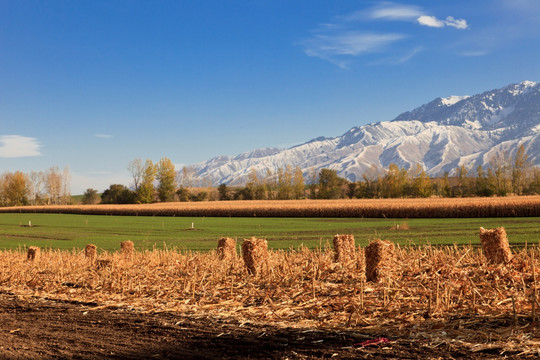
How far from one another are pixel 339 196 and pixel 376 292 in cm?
9510

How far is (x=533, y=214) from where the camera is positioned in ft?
143

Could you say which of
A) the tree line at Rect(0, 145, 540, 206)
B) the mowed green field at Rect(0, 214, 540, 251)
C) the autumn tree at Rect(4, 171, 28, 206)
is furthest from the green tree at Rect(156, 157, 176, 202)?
the mowed green field at Rect(0, 214, 540, 251)

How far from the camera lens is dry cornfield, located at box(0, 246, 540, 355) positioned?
736 centimetres

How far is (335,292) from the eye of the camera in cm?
958

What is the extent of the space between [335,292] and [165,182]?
3847 inches

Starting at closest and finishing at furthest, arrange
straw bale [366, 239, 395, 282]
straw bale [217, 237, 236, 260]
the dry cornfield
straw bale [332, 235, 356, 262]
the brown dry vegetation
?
the dry cornfield, straw bale [366, 239, 395, 282], straw bale [332, 235, 356, 262], straw bale [217, 237, 236, 260], the brown dry vegetation

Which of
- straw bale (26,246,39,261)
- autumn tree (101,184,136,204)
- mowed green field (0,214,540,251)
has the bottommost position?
mowed green field (0,214,540,251)

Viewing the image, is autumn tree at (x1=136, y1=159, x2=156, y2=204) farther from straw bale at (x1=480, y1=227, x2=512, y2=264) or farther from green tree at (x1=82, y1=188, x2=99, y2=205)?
straw bale at (x1=480, y1=227, x2=512, y2=264)

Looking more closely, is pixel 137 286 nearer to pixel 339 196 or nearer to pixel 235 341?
pixel 235 341

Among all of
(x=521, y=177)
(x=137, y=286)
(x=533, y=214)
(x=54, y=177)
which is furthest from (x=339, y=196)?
(x=137, y=286)

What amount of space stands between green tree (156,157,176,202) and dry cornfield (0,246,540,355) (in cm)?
9011

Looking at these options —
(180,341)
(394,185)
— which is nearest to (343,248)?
→ (180,341)

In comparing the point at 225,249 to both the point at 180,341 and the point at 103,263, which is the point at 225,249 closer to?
the point at 103,263

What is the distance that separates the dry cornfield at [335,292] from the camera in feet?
24.1
